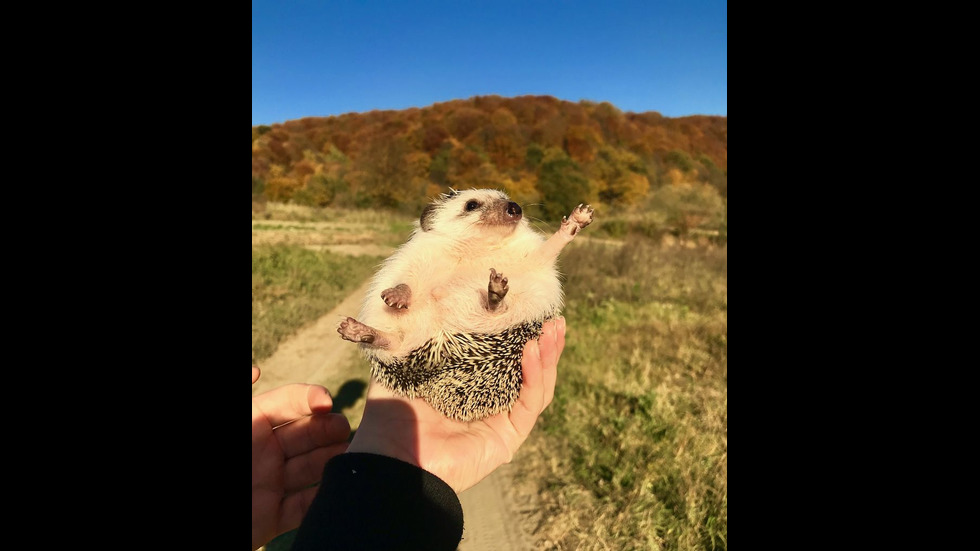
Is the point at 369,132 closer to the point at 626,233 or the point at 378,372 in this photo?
the point at 626,233

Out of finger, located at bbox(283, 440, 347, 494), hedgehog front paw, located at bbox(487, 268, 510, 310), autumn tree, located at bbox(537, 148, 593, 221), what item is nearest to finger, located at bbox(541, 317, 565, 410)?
hedgehog front paw, located at bbox(487, 268, 510, 310)

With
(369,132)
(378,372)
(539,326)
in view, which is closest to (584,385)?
(539,326)

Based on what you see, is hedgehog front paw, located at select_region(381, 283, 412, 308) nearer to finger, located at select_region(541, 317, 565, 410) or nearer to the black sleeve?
the black sleeve

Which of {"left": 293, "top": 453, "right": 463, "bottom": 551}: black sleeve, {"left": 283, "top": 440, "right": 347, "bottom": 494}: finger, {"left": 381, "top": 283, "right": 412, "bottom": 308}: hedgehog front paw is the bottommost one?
{"left": 283, "top": 440, "right": 347, "bottom": 494}: finger

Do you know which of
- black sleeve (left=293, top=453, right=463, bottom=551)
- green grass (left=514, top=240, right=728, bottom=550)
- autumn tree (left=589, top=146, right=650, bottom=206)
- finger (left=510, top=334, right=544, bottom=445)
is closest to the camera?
black sleeve (left=293, top=453, right=463, bottom=551)

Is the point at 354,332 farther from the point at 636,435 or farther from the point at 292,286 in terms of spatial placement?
the point at 292,286

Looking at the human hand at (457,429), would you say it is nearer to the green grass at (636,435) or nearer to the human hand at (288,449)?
the human hand at (288,449)

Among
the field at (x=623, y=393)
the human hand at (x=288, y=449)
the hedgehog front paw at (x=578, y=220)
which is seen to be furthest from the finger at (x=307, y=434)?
the field at (x=623, y=393)
